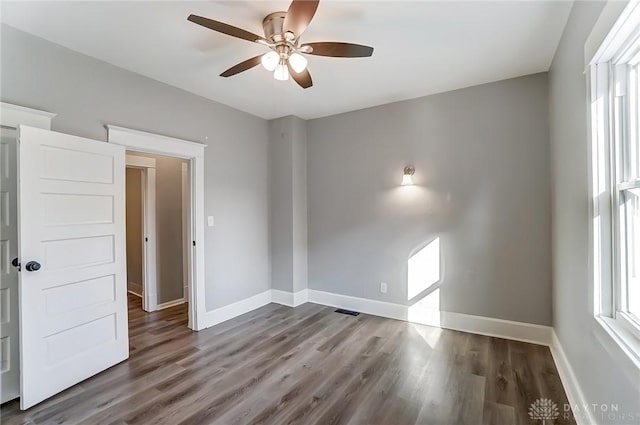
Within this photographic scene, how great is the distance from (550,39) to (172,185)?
4.64 metres

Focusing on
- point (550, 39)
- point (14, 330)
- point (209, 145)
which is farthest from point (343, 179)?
point (14, 330)

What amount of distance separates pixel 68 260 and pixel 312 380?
6.98 feet

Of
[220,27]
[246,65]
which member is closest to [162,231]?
[246,65]

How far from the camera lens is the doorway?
416 cm

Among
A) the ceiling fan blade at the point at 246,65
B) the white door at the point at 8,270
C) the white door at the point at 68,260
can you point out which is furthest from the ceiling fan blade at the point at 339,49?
the white door at the point at 8,270

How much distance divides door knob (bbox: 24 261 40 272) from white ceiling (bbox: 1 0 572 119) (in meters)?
1.70

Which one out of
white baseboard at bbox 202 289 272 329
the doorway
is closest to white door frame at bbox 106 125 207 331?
white baseboard at bbox 202 289 272 329

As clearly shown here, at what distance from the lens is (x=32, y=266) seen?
2088mm

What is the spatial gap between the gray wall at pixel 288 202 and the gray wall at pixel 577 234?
2.91 meters

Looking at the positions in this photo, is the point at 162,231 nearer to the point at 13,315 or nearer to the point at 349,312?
the point at 13,315

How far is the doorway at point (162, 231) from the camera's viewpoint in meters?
4.16

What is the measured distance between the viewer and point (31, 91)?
2.26m

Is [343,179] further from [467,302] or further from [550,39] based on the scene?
[550,39]

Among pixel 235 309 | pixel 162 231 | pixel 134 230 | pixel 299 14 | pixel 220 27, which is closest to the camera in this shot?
pixel 299 14
